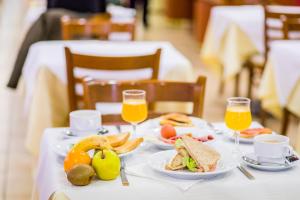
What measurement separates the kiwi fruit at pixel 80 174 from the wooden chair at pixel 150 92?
0.86 metres

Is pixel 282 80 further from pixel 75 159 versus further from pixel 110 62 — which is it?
pixel 75 159

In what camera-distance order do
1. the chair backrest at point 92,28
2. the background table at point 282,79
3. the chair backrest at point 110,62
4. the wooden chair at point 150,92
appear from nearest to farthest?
the wooden chair at point 150,92, the chair backrest at point 110,62, the background table at point 282,79, the chair backrest at point 92,28

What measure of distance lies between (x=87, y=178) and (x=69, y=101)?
4.92 feet

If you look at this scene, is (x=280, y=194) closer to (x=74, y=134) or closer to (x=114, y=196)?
(x=114, y=196)

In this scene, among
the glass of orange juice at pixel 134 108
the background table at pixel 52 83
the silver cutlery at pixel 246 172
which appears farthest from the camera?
the background table at pixel 52 83

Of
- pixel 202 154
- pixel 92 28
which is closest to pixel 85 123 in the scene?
pixel 202 154

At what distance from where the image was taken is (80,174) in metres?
1.64

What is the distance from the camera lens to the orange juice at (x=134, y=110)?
6.86 ft

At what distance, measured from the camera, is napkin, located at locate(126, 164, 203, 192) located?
1688mm

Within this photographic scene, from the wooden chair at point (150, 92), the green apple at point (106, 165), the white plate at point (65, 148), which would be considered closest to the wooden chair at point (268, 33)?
the wooden chair at point (150, 92)

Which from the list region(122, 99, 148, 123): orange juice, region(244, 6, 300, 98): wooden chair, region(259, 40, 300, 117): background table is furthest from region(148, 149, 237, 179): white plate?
region(244, 6, 300, 98): wooden chair

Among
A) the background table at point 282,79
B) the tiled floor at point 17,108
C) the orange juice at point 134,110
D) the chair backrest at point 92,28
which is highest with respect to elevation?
the chair backrest at point 92,28

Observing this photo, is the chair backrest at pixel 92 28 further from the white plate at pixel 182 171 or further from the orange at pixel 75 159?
the orange at pixel 75 159

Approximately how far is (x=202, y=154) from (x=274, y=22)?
12.0ft
